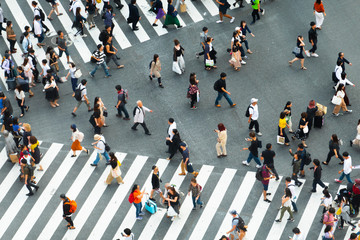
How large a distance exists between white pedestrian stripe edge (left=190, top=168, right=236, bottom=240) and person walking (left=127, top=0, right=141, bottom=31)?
1003 centimetres

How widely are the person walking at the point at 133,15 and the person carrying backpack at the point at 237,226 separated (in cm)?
1318

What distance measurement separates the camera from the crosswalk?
26.6 metres

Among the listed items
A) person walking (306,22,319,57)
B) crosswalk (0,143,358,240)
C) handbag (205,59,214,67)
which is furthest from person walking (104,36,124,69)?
person walking (306,22,319,57)

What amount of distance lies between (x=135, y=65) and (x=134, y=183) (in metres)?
7.12

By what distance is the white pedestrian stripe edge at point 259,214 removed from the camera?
86.5ft

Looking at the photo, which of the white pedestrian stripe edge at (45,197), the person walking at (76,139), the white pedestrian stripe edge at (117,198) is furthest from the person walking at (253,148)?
the white pedestrian stripe edge at (45,197)

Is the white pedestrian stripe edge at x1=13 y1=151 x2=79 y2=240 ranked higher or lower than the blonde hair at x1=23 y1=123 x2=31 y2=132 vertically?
lower

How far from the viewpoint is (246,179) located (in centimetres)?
2817

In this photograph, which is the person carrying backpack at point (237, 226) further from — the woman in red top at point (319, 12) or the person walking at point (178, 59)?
the woman in red top at point (319, 12)

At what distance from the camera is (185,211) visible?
27.2 meters

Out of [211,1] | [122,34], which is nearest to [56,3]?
[122,34]

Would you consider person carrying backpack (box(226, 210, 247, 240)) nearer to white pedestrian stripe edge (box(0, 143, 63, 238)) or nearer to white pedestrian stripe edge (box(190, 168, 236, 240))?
white pedestrian stripe edge (box(190, 168, 236, 240))

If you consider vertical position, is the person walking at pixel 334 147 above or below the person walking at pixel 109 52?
below

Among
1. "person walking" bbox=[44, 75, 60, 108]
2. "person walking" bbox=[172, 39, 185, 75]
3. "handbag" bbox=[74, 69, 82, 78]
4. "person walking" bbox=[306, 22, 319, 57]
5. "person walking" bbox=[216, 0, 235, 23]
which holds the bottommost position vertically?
"person walking" bbox=[44, 75, 60, 108]
